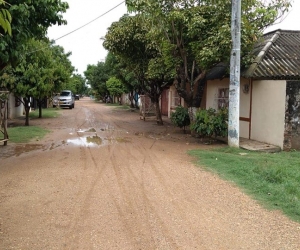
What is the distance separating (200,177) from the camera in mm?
7305

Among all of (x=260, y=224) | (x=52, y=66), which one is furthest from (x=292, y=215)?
(x=52, y=66)

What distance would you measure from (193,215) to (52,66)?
653 inches

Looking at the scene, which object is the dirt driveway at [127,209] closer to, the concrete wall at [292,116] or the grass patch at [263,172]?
the grass patch at [263,172]

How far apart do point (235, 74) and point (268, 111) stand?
1807 millimetres

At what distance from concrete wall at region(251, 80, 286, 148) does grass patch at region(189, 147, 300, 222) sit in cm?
111

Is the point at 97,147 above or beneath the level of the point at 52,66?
beneath

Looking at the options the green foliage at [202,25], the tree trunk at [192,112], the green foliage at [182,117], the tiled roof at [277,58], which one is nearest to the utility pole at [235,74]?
the green foliage at [202,25]

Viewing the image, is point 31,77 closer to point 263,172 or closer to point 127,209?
point 263,172

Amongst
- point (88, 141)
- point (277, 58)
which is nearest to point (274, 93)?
point (277, 58)

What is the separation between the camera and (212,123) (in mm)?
11742

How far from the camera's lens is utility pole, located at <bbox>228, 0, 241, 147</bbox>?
1052cm

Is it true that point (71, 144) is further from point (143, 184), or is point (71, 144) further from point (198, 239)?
point (198, 239)

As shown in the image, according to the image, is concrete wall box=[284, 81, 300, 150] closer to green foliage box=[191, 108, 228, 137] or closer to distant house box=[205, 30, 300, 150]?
distant house box=[205, 30, 300, 150]

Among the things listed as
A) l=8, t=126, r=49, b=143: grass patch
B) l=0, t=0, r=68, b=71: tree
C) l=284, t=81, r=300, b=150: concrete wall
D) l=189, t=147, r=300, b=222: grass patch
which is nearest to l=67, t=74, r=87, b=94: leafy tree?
l=8, t=126, r=49, b=143: grass patch
